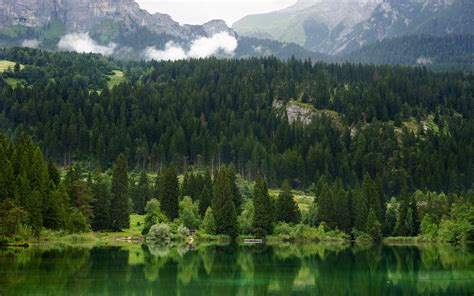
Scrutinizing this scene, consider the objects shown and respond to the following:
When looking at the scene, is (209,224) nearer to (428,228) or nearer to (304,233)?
(304,233)

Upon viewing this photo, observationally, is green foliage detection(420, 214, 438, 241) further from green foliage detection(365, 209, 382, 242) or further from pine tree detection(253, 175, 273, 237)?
pine tree detection(253, 175, 273, 237)

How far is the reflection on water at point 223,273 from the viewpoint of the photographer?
57.1 meters

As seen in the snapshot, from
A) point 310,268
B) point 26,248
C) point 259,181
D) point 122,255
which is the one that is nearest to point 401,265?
point 310,268

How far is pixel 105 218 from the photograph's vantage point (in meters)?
129

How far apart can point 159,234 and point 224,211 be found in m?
15.7

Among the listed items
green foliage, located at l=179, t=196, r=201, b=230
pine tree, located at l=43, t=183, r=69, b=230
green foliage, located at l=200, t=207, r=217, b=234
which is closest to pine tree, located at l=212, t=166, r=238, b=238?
green foliage, located at l=200, t=207, r=217, b=234

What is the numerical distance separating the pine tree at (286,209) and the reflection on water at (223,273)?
4661 cm

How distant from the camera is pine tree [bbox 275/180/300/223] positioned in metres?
144

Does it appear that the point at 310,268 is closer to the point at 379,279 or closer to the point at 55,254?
the point at 379,279

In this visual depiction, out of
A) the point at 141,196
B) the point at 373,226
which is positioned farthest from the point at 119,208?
the point at 373,226

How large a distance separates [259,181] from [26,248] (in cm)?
6031

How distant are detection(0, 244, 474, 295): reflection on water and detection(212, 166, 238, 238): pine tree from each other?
36232 mm

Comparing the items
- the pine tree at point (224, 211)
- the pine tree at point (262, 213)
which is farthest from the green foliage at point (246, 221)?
the pine tree at point (224, 211)

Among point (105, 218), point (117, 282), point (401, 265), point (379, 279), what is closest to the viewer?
point (117, 282)
